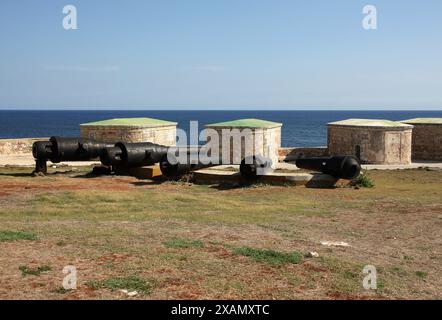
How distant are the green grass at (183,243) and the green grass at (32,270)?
2341 mm

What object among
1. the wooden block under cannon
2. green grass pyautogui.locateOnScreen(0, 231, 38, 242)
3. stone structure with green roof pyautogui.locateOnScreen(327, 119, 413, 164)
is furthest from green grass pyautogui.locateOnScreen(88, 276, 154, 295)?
stone structure with green roof pyautogui.locateOnScreen(327, 119, 413, 164)

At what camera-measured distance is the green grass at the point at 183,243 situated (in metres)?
9.21

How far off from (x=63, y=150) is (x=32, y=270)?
1447cm

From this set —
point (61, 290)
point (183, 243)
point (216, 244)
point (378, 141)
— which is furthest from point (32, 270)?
point (378, 141)

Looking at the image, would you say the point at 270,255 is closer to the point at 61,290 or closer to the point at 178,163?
the point at 61,290

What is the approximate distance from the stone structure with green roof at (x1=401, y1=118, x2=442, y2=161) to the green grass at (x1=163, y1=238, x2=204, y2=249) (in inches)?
1061

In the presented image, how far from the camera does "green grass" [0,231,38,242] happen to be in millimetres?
9394

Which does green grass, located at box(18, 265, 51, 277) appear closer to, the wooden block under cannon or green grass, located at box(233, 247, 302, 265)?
green grass, located at box(233, 247, 302, 265)

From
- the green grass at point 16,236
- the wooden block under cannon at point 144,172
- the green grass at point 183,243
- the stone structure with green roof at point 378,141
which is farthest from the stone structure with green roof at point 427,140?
the green grass at point 16,236

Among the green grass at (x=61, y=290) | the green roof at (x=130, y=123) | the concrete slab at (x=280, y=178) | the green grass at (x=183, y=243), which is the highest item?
the green roof at (x=130, y=123)

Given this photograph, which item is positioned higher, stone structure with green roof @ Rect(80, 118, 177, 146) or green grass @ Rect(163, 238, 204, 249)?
stone structure with green roof @ Rect(80, 118, 177, 146)

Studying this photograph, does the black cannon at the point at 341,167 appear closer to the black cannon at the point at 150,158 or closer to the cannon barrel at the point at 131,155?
the black cannon at the point at 150,158
